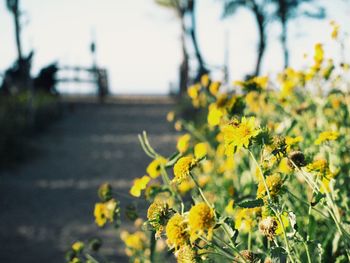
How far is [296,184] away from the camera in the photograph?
205 centimetres

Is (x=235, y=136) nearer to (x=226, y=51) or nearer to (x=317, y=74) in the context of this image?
(x=317, y=74)

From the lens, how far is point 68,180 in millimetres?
5164

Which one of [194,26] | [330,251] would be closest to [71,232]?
[330,251]

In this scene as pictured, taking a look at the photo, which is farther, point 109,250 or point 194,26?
point 194,26

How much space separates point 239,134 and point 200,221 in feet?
0.87

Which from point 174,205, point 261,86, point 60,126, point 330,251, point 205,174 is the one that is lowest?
point 60,126

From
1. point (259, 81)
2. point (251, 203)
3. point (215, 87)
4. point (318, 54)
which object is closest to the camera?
point (251, 203)

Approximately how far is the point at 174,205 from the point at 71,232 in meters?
2.06

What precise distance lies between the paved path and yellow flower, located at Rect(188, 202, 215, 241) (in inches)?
87.2

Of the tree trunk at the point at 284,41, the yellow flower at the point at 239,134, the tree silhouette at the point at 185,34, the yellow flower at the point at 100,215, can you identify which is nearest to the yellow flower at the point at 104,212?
the yellow flower at the point at 100,215

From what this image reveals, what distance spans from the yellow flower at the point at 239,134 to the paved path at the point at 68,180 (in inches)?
84.2

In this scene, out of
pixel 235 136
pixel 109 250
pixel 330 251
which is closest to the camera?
pixel 235 136

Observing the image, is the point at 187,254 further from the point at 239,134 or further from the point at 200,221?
the point at 239,134

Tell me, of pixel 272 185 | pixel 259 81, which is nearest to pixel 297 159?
pixel 272 185
